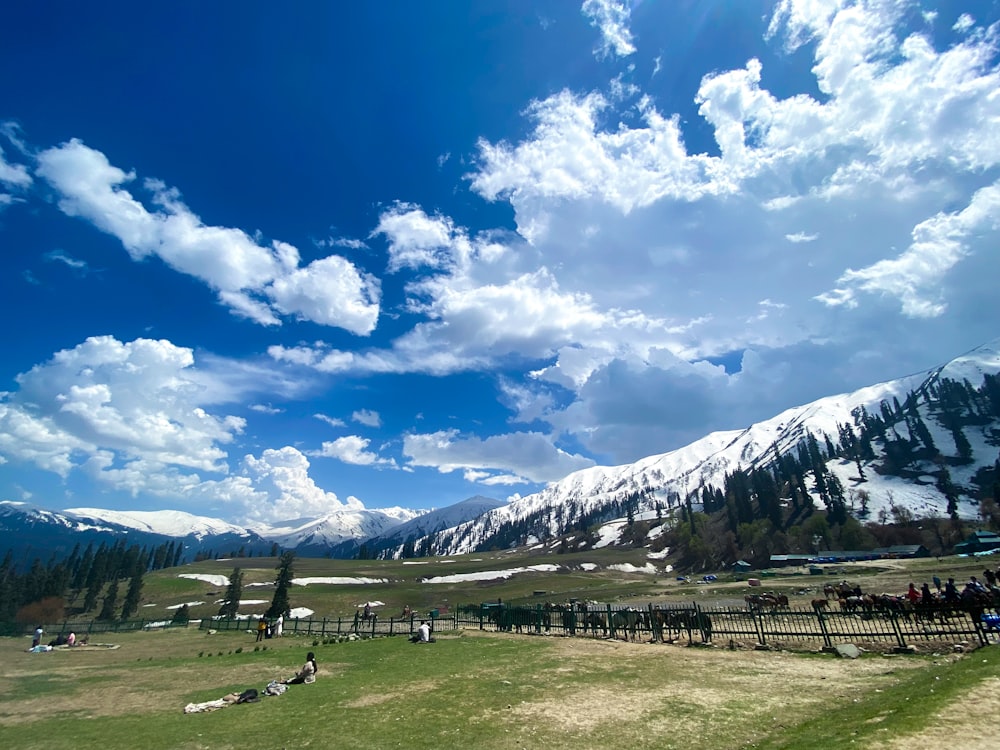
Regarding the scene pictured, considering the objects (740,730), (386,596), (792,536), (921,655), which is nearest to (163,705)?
(740,730)

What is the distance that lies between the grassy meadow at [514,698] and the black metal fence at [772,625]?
9.18 ft

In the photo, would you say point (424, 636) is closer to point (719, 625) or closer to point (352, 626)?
point (352, 626)

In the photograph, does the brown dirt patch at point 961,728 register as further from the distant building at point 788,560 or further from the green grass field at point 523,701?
the distant building at point 788,560

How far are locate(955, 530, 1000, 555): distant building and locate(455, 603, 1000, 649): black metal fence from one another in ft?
381

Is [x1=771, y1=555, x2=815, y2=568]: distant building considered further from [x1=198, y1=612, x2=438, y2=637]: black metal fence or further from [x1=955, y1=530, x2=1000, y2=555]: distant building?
[x1=198, y1=612, x2=438, y2=637]: black metal fence

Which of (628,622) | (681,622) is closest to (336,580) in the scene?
(628,622)

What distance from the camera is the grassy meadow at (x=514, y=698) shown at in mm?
13883

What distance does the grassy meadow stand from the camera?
45.5 feet

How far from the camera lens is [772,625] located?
A: 33.9 metres

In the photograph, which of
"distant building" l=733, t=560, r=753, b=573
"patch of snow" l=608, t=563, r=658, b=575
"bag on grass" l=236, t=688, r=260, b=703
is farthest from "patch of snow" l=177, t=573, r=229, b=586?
"distant building" l=733, t=560, r=753, b=573

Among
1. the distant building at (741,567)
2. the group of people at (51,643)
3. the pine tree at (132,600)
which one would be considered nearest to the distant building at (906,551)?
the distant building at (741,567)

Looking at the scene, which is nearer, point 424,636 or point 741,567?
point 424,636

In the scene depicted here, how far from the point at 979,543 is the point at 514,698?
147 meters

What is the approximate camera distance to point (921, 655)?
73.0 feet
